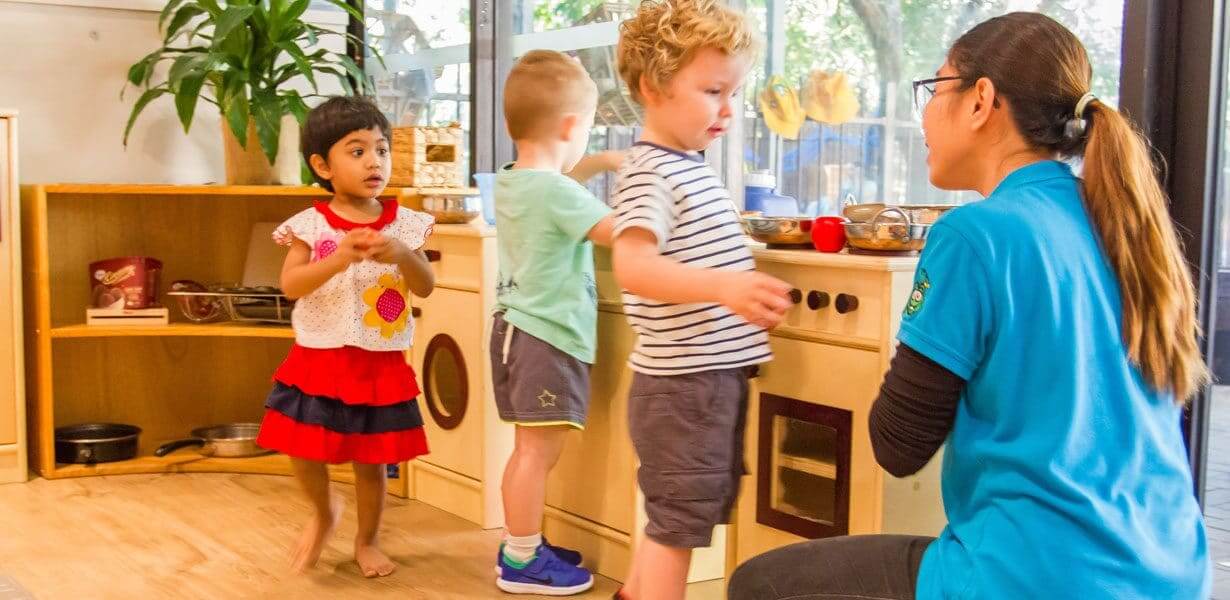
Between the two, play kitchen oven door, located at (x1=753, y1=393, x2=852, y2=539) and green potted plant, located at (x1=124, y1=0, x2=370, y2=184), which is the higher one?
green potted plant, located at (x1=124, y1=0, x2=370, y2=184)

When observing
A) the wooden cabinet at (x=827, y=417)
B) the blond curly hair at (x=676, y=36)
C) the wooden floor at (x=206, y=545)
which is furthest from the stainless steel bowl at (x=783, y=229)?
the wooden floor at (x=206, y=545)

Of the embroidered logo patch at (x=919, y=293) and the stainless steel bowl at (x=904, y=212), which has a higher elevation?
the stainless steel bowl at (x=904, y=212)

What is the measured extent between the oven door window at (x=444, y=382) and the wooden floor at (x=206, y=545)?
261 mm

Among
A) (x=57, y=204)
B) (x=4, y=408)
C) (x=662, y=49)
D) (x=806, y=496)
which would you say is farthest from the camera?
(x=57, y=204)

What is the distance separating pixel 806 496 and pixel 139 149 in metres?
2.81

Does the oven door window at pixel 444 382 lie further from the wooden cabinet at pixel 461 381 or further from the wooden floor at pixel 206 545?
the wooden floor at pixel 206 545

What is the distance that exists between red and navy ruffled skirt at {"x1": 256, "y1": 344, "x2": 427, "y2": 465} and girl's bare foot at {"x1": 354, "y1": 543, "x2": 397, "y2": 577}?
217 mm

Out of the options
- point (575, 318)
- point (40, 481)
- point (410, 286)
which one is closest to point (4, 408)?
point (40, 481)

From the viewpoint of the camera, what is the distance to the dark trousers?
134 centimetres

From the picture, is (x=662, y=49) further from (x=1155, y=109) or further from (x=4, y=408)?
(x=4, y=408)

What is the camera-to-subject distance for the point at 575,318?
2.58 meters

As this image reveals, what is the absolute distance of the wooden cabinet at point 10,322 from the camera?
359 cm

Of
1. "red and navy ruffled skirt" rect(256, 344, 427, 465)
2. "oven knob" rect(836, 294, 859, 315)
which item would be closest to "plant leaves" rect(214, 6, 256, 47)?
"red and navy ruffled skirt" rect(256, 344, 427, 465)

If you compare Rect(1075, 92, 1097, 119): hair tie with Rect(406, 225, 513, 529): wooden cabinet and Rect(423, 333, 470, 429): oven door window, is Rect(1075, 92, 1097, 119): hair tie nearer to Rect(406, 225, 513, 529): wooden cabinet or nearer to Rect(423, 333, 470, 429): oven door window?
Rect(406, 225, 513, 529): wooden cabinet
